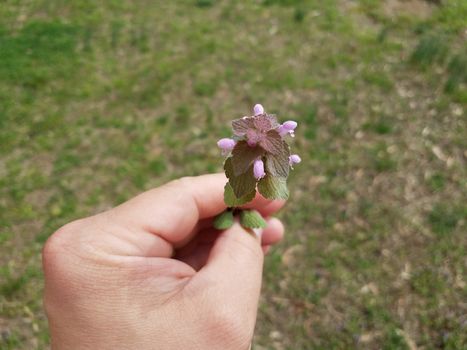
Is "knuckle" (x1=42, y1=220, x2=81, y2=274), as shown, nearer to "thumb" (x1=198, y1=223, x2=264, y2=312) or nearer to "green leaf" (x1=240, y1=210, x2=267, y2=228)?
"thumb" (x1=198, y1=223, x2=264, y2=312)

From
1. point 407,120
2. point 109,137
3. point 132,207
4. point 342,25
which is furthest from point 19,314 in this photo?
point 342,25

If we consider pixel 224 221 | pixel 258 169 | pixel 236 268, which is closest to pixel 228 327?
pixel 236 268

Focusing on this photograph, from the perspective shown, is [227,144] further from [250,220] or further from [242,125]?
[250,220]

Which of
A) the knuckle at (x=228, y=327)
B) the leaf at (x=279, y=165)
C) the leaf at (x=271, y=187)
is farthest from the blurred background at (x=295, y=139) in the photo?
the leaf at (x=279, y=165)

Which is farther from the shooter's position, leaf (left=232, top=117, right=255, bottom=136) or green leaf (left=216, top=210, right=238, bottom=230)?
green leaf (left=216, top=210, right=238, bottom=230)

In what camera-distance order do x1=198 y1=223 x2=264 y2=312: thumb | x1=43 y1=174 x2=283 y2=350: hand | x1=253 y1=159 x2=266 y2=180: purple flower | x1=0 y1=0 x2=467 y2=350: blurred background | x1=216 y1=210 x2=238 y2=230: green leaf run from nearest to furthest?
x1=253 y1=159 x2=266 y2=180: purple flower, x1=43 y1=174 x2=283 y2=350: hand, x1=198 y1=223 x2=264 y2=312: thumb, x1=216 y1=210 x2=238 y2=230: green leaf, x1=0 y1=0 x2=467 y2=350: blurred background

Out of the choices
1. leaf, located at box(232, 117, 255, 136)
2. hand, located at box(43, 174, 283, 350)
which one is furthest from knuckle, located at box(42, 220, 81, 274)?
leaf, located at box(232, 117, 255, 136)

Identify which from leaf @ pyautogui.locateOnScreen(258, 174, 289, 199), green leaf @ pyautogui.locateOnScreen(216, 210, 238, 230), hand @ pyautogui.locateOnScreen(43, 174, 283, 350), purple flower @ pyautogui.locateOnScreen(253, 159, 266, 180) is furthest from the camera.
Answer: green leaf @ pyautogui.locateOnScreen(216, 210, 238, 230)

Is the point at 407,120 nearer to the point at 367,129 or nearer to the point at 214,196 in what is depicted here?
the point at 367,129
